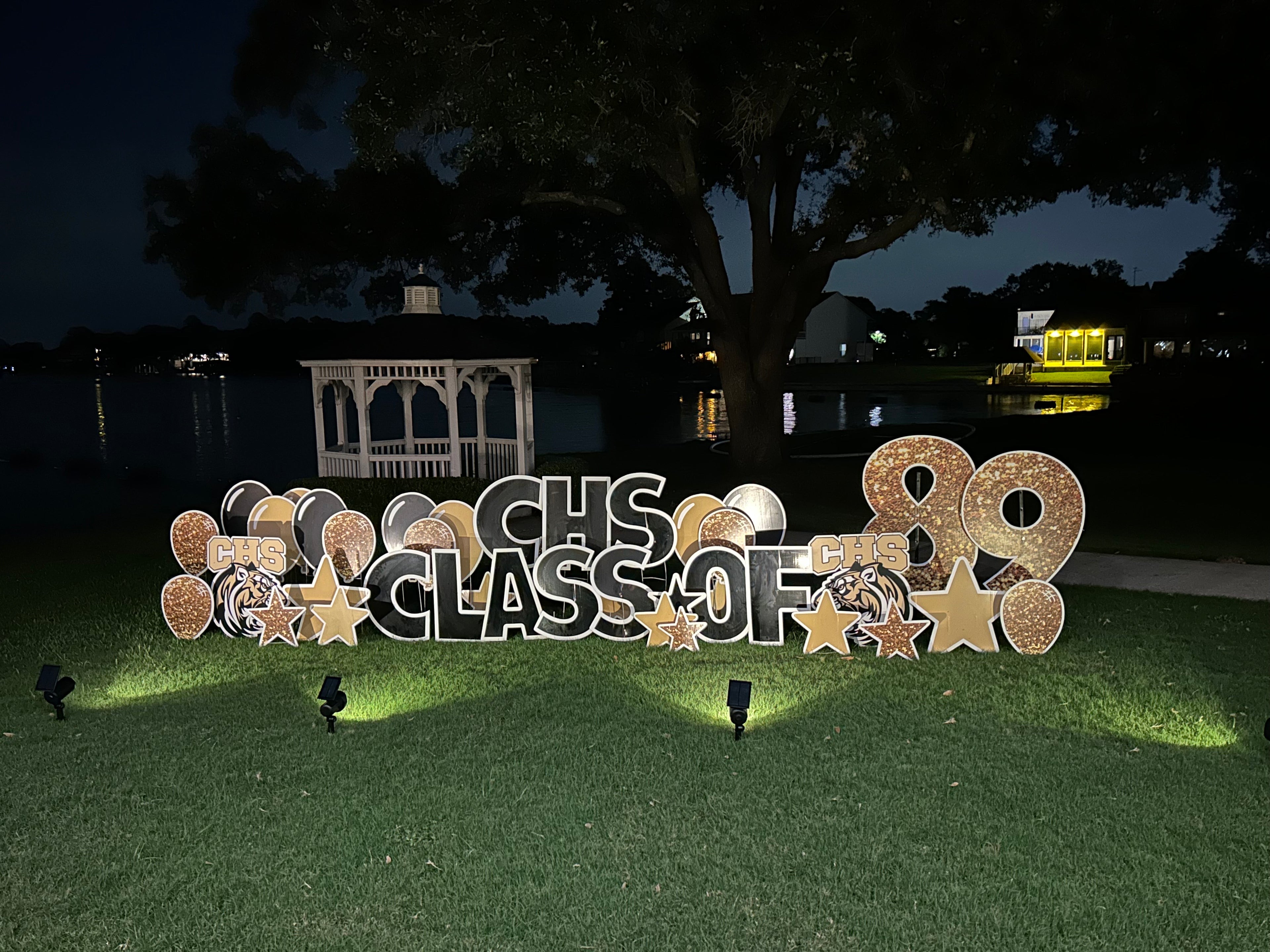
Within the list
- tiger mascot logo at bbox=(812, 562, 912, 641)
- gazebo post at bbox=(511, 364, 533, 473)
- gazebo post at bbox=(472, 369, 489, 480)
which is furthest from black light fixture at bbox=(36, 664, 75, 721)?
gazebo post at bbox=(472, 369, 489, 480)

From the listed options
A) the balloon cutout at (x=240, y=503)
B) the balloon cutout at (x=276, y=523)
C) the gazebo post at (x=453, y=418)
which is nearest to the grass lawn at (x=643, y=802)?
the balloon cutout at (x=276, y=523)

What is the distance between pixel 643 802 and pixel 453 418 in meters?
13.3

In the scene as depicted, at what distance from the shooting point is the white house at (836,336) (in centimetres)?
9088

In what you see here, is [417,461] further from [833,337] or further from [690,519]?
[833,337]

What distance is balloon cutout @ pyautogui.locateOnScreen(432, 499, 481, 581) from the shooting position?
9.41 metres

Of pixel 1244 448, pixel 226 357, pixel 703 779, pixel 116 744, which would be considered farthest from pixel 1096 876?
pixel 226 357

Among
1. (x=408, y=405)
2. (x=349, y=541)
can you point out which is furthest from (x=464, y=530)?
(x=408, y=405)

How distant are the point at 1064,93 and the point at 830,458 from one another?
10722 millimetres

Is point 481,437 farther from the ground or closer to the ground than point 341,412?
closer to the ground

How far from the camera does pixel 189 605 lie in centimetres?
946

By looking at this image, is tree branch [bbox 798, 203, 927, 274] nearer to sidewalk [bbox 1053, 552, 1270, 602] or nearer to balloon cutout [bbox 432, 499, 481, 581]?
sidewalk [bbox 1053, 552, 1270, 602]

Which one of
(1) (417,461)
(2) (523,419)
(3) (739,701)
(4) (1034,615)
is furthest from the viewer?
(2) (523,419)

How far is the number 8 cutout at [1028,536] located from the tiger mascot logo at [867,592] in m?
0.81

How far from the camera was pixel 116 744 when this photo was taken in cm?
668
